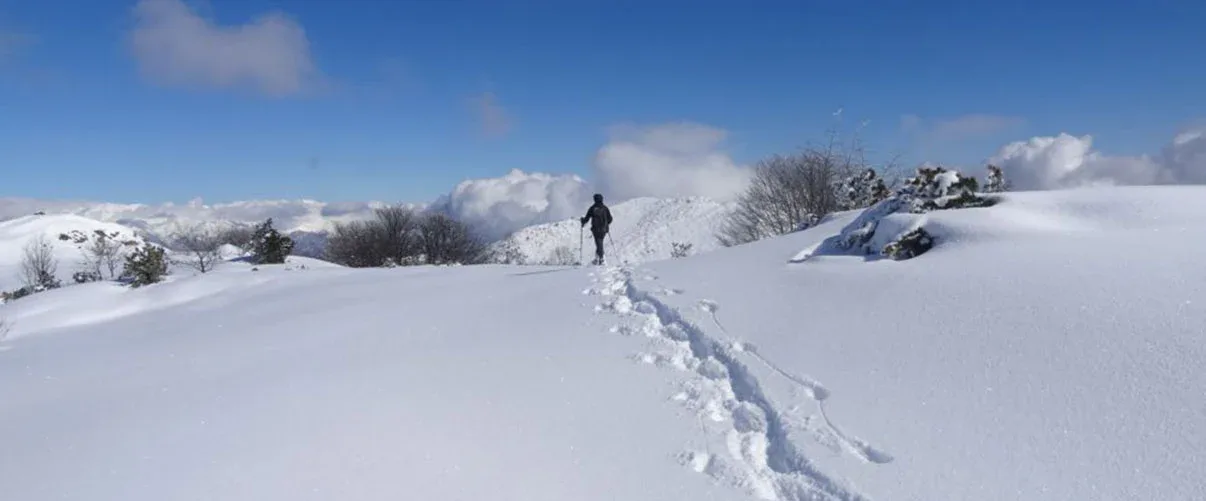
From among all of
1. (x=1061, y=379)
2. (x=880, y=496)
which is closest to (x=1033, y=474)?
(x=880, y=496)

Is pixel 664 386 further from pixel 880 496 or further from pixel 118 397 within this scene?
pixel 118 397

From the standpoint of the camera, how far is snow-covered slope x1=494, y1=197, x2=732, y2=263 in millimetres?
104000

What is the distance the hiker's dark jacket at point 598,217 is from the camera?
1516 cm

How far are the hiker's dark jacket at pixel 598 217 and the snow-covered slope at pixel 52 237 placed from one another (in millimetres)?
23044

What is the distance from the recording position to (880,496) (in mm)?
3426

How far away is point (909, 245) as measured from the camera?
8859 mm

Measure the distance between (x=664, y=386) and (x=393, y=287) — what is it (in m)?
7.75

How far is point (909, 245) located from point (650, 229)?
118513 millimetres

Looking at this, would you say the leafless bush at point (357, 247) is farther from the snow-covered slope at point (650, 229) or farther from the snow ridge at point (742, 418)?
the snow-covered slope at point (650, 229)

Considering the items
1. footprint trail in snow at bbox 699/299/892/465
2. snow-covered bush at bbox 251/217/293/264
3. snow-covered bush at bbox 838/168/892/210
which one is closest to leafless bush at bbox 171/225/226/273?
snow-covered bush at bbox 251/217/293/264

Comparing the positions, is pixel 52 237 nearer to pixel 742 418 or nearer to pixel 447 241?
pixel 447 241

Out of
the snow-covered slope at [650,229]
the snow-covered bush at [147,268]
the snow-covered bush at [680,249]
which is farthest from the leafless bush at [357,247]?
A: the snow-covered slope at [650,229]

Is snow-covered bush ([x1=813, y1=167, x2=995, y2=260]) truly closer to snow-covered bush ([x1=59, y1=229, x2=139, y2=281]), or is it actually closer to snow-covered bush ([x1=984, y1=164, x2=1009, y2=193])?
snow-covered bush ([x1=984, y1=164, x2=1009, y2=193])

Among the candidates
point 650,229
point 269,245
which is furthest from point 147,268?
point 650,229
